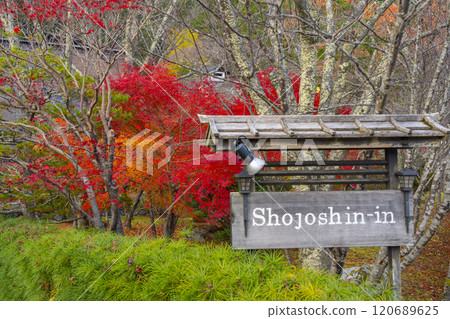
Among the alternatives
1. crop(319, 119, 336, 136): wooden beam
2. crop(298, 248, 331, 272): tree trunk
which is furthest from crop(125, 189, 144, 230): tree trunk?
crop(319, 119, 336, 136): wooden beam

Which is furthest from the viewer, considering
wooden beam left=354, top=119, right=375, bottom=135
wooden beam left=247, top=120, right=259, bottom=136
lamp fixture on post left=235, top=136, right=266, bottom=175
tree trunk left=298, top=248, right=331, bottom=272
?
tree trunk left=298, top=248, right=331, bottom=272

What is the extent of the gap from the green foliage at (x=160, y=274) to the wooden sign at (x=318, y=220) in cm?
32

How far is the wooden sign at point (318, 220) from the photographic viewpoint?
14.1 ft

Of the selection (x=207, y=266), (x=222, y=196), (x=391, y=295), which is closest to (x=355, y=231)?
(x=391, y=295)

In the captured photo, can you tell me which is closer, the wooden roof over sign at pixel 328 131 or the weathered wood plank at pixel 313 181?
the wooden roof over sign at pixel 328 131

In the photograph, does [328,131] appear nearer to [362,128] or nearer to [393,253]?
[362,128]

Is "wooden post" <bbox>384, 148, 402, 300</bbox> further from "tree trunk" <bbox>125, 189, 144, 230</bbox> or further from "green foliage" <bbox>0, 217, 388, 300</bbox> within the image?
"tree trunk" <bbox>125, 189, 144, 230</bbox>

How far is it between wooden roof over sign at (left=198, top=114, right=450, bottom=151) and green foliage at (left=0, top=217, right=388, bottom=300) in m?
1.38

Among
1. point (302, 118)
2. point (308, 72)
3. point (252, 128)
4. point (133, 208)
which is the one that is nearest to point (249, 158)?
point (252, 128)

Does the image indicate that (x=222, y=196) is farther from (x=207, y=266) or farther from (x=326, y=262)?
(x=207, y=266)

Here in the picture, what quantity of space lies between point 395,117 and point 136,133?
23.0ft

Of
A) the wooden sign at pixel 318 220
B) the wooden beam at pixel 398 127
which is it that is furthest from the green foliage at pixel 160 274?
the wooden beam at pixel 398 127

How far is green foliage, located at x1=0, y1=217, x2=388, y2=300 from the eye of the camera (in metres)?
3.77

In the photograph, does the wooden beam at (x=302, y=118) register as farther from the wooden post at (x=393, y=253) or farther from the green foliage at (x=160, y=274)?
the green foliage at (x=160, y=274)
